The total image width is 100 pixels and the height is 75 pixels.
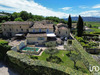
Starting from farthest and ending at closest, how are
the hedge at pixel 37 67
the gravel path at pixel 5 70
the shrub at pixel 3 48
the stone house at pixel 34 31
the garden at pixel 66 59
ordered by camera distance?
1. the stone house at pixel 34 31
2. the shrub at pixel 3 48
3. the garden at pixel 66 59
4. the gravel path at pixel 5 70
5. the hedge at pixel 37 67

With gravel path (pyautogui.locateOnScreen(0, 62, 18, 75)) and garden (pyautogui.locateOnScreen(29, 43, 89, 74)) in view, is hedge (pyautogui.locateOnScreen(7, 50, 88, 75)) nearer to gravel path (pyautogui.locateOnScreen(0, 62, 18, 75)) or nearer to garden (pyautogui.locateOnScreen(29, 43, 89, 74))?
gravel path (pyautogui.locateOnScreen(0, 62, 18, 75))

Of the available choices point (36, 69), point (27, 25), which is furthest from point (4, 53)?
point (27, 25)

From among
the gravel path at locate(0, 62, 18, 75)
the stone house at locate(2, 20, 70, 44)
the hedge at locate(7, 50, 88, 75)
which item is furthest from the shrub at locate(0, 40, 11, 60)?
the stone house at locate(2, 20, 70, 44)

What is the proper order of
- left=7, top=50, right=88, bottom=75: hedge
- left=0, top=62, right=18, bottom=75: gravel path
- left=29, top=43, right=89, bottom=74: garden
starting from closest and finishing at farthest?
left=7, top=50, right=88, bottom=75: hedge < left=0, top=62, right=18, bottom=75: gravel path < left=29, top=43, right=89, bottom=74: garden

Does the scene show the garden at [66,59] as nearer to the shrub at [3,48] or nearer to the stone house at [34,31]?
the shrub at [3,48]

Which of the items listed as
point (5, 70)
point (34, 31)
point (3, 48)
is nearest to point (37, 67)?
point (5, 70)

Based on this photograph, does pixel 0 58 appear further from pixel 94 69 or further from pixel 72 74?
pixel 94 69

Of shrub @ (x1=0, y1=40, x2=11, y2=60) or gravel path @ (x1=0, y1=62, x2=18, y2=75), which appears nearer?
gravel path @ (x1=0, y1=62, x2=18, y2=75)

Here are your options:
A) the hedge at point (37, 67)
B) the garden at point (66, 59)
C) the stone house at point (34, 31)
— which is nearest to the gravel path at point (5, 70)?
the hedge at point (37, 67)

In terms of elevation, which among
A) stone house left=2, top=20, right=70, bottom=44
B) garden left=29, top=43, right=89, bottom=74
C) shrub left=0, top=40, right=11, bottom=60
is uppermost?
stone house left=2, top=20, right=70, bottom=44
